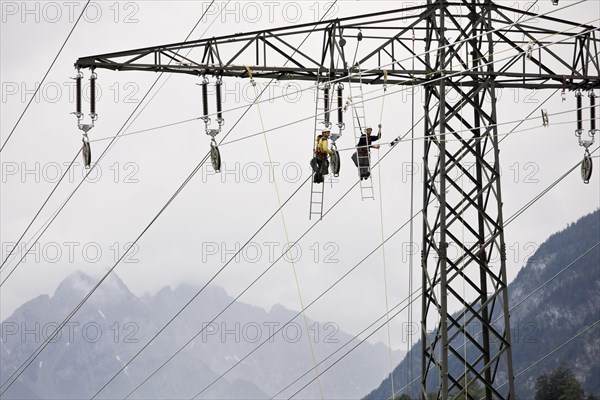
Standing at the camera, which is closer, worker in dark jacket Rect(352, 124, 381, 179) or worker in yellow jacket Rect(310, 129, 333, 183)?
worker in yellow jacket Rect(310, 129, 333, 183)

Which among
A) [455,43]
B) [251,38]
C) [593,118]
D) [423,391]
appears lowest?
[423,391]

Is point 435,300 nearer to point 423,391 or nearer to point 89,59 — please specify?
point 423,391

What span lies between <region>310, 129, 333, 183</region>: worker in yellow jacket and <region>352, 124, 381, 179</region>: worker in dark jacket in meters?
1.11

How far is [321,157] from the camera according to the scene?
3434 cm

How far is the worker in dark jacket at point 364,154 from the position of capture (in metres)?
35.4

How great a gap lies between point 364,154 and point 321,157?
6.10 ft

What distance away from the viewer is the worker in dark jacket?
1394 inches

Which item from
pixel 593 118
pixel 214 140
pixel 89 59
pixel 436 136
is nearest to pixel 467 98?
pixel 436 136

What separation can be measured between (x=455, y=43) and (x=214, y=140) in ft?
22.4

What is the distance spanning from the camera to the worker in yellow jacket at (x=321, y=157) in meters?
34.2

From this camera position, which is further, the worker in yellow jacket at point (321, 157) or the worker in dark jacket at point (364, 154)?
the worker in dark jacket at point (364, 154)

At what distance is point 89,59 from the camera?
34031mm

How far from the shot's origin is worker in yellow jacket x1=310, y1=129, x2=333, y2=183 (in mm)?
34188

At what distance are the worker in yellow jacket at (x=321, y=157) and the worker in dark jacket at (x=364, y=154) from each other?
3.63 feet
